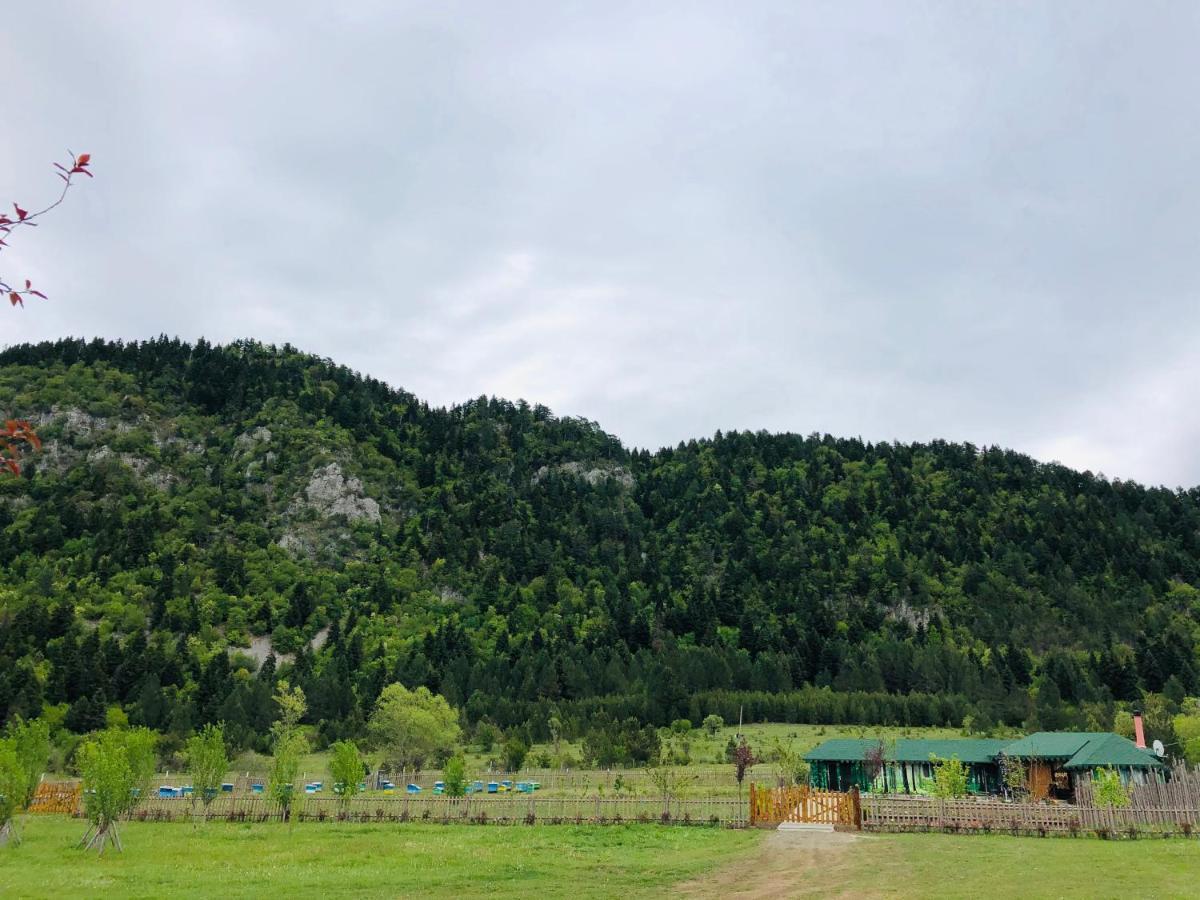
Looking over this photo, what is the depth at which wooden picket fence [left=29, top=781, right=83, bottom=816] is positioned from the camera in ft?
157

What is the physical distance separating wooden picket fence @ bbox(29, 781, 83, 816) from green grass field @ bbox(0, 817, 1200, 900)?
44.1ft

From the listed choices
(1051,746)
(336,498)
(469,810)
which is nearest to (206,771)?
(469,810)

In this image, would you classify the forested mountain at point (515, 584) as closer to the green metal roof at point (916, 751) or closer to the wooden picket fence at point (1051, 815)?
the green metal roof at point (916, 751)

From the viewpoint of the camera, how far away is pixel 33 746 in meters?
40.3

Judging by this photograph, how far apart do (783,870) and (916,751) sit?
131 feet

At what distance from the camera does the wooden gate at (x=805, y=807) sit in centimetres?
3472

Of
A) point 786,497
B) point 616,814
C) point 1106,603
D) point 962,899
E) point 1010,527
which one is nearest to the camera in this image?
point 962,899

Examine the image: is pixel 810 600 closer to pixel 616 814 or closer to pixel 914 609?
pixel 914 609

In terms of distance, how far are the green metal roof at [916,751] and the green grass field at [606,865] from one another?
25452mm

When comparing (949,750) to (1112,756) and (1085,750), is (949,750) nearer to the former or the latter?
(1085,750)

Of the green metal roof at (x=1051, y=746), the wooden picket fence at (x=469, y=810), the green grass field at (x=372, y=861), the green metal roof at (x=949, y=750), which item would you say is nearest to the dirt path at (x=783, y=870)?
the green grass field at (x=372, y=861)

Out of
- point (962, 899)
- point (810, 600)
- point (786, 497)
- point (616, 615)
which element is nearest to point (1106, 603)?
point (810, 600)

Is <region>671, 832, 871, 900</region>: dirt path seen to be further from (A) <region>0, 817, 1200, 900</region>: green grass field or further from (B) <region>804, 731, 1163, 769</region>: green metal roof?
(B) <region>804, 731, 1163, 769</region>: green metal roof

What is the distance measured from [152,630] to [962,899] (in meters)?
129
